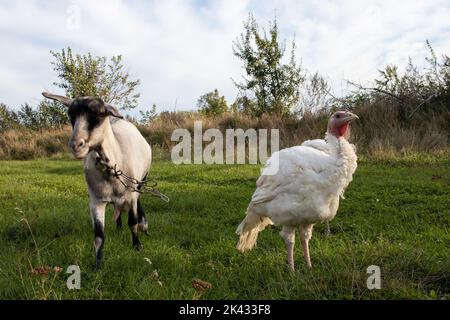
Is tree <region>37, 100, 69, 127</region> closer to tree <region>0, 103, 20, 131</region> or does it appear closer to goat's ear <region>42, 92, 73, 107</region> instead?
tree <region>0, 103, 20, 131</region>

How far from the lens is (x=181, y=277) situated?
164 inches

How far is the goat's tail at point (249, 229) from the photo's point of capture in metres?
4.82

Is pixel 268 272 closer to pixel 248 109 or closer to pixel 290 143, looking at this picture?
pixel 290 143

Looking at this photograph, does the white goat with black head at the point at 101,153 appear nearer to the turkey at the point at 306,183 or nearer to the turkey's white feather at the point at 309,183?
the turkey at the point at 306,183

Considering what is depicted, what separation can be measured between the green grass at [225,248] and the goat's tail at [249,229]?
12cm

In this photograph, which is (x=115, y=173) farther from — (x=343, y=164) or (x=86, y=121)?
(x=343, y=164)

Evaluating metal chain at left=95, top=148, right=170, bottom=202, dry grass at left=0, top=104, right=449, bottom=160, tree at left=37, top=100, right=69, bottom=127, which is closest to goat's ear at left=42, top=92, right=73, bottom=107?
metal chain at left=95, top=148, right=170, bottom=202

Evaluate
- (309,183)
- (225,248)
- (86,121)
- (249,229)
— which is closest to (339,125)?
(309,183)

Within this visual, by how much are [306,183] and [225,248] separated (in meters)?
1.58

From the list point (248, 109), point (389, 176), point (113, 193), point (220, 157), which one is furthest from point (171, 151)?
point (113, 193)

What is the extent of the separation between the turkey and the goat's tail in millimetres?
147

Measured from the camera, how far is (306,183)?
4086mm

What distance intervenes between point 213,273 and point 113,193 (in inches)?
53.3

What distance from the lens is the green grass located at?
12.0 ft
